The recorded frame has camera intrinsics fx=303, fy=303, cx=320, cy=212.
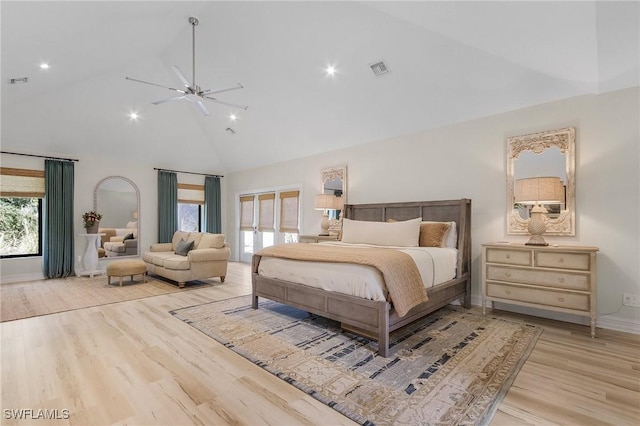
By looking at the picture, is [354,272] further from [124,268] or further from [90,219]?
[90,219]

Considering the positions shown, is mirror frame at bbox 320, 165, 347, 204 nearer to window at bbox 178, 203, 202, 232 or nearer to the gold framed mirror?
the gold framed mirror

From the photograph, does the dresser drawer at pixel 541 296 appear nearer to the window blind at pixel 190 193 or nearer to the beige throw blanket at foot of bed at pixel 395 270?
the beige throw blanket at foot of bed at pixel 395 270

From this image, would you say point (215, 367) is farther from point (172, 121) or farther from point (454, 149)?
point (172, 121)

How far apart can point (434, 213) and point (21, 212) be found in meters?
7.53

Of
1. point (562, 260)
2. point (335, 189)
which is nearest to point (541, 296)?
point (562, 260)

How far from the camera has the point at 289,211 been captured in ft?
22.8

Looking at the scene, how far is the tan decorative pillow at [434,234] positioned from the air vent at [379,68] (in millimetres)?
2097

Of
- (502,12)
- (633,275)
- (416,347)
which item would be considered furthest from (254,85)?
(633,275)

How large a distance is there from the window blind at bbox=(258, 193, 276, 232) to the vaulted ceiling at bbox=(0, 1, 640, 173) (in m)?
1.46

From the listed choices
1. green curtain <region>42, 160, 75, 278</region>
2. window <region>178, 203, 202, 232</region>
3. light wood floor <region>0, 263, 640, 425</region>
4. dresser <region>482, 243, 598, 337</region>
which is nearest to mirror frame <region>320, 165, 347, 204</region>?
dresser <region>482, 243, 598, 337</region>

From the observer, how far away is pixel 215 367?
238cm

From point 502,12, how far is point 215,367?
3935 millimetres

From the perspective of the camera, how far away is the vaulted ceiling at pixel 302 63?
290cm

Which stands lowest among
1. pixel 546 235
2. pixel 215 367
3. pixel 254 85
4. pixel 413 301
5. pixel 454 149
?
pixel 215 367
